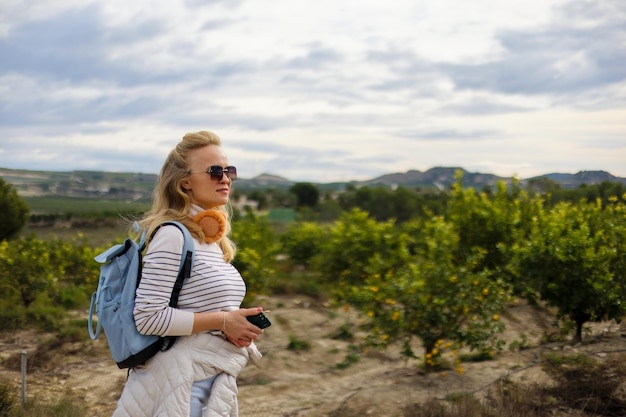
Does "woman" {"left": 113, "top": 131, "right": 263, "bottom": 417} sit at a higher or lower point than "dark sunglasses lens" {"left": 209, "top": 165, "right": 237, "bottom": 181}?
lower

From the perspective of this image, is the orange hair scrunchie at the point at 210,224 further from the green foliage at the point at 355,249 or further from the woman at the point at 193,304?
the green foliage at the point at 355,249

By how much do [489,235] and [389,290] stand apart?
8.93ft

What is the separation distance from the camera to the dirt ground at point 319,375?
18.2 ft

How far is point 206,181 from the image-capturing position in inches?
86.0

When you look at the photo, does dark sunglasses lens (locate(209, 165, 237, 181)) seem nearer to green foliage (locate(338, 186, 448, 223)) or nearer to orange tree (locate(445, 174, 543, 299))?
orange tree (locate(445, 174, 543, 299))

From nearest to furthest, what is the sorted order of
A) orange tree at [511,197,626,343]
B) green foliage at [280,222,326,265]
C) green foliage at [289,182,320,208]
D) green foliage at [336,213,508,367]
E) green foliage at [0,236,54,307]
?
green foliage at [336,213,508,367] < orange tree at [511,197,626,343] < green foliage at [0,236,54,307] < green foliage at [280,222,326,265] < green foliage at [289,182,320,208]

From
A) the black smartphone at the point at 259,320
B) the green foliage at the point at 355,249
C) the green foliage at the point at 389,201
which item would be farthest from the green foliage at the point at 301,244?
the green foliage at the point at 389,201

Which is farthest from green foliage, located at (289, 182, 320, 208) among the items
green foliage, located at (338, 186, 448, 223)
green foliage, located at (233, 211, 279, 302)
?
green foliage, located at (233, 211, 279, 302)

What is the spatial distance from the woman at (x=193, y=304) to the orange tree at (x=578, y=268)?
486 centimetres

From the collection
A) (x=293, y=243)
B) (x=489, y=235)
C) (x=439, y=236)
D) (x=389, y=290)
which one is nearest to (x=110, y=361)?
(x=389, y=290)

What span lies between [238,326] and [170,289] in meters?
0.26

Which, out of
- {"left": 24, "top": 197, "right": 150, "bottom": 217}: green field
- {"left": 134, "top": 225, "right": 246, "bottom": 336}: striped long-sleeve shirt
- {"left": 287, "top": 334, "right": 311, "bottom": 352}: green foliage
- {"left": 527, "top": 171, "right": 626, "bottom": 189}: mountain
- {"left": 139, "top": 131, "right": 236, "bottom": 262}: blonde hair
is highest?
{"left": 527, "top": 171, "right": 626, "bottom": 189}: mountain

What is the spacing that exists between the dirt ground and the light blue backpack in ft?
10.8

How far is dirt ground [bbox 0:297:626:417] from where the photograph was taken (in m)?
5.55
